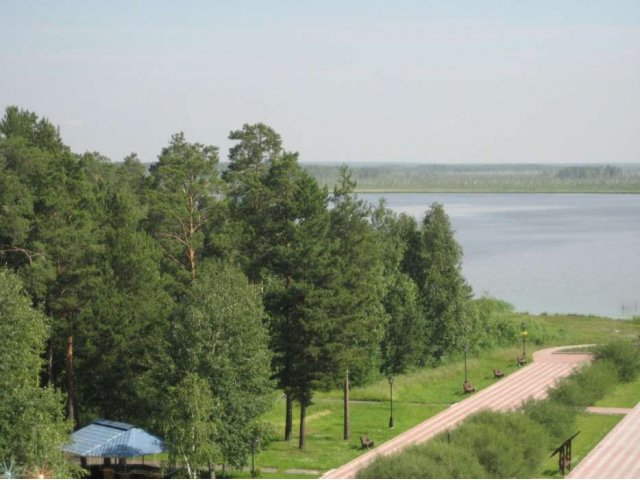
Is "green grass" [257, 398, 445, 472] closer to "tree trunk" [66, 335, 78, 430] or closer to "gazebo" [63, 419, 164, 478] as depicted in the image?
"gazebo" [63, 419, 164, 478]

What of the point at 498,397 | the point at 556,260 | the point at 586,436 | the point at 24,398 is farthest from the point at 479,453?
the point at 556,260

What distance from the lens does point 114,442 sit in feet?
83.3

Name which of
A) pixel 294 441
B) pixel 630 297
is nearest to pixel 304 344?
pixel 294 441

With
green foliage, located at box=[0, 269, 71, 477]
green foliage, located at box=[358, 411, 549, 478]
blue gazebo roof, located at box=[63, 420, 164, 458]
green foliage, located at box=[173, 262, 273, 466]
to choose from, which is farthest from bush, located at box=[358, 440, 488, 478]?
blue gazebo roof, located at box=[63, 420, 164, 458]

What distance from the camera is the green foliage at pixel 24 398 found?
20.6 meters

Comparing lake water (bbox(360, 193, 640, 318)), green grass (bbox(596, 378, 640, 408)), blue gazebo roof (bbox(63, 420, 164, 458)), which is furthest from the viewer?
lake water (bbox(360, 193, 640, 318))

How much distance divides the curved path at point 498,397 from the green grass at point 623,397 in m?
2.19

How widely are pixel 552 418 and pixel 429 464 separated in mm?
9066

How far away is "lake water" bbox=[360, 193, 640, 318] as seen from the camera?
66.4 m

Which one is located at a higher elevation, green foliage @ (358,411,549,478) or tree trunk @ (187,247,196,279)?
tree trunk @ (187,247,196,279)

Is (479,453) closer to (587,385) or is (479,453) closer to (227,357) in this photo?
(227,357)

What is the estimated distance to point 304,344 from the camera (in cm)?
3036

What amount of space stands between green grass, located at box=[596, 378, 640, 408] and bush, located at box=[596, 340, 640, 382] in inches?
15.6

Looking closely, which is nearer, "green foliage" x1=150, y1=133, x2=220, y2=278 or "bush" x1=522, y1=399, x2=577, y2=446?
"bush" x1=522, y1=399, x2=577, y2=446
